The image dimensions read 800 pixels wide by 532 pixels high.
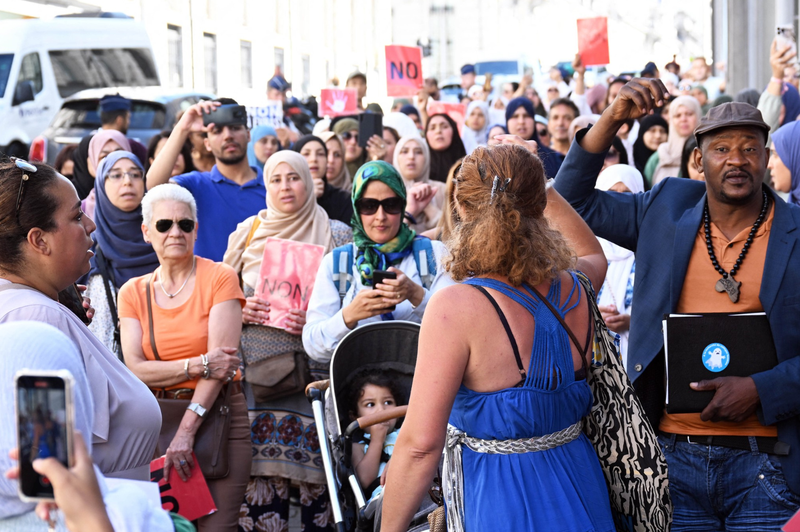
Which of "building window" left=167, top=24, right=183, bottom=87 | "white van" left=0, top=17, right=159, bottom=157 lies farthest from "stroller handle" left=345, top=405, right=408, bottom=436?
"building window" left=167, top=24, right=183, bottom=87

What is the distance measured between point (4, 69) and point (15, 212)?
16114 mm

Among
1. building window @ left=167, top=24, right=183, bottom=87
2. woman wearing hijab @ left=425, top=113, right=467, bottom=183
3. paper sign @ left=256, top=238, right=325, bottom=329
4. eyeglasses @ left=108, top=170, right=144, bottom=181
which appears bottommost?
paper sign @ left=256, top=238, right=325, bottom=329

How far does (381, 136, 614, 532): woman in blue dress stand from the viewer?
2.41 meters

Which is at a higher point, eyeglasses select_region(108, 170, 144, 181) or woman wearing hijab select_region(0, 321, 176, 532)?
eyeglasses select_region(108, 170, 144, 181)

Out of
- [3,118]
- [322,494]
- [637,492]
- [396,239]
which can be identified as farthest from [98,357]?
[3,118]

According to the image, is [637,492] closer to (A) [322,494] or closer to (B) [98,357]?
(B) [98,357]

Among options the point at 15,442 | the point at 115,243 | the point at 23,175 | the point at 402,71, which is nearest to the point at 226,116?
the point at 115,243

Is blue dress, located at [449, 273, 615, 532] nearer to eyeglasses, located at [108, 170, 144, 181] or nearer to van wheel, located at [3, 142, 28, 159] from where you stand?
eyeglasses, located at [108, 170, 144, 181]

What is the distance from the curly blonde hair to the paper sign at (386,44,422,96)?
10.0m

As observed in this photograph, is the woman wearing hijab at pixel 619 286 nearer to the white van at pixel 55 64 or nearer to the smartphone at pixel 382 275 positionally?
the smartphone at pixel 382 275

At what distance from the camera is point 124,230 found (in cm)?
560

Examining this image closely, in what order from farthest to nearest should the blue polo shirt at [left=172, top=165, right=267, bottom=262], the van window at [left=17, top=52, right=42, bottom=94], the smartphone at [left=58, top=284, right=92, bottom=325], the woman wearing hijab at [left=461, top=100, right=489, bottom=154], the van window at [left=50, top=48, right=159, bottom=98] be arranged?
the van window at [left=50, top=48, right=159, bottom=98] → the van window at [left=17, top=52, right=42, bottom=94] → the woman wearing hijab at [left=461, top=100, right=489, bottom=154] → the blue polo shirt at [left=172, top=165, right=267, bottom=262] → the smartphone at [left=58, top=284, right=92, bottom=325]

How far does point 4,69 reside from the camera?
671 inches

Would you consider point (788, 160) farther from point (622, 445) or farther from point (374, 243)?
point (622, 445)
